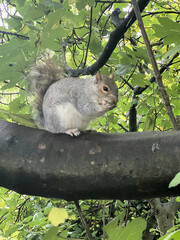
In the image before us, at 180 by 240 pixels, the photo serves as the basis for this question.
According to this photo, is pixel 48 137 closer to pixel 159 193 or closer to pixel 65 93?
pixel 159 193

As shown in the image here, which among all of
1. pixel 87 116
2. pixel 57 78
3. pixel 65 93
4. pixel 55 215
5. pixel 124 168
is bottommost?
pixel 55 215

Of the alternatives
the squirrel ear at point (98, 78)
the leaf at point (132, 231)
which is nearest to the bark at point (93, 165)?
the leaf at point (132, 231)

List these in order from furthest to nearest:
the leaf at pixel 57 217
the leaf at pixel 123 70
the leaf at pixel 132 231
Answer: the leaf at pixel 123 70
the leaf at pixel 57 217
the leaf at pixel 132 231

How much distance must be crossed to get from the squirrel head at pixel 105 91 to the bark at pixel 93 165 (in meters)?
0.57

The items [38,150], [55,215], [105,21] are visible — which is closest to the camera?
[38,150]

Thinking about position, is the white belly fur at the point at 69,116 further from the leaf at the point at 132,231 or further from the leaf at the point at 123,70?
the leaf at the point at 132,231

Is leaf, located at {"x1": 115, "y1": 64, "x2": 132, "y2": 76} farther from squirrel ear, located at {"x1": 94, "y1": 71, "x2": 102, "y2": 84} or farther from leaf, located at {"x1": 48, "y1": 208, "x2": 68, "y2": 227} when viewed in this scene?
leaf, located at {"x1": 48, "y1": 208, "x2": 68, "y2": 227}

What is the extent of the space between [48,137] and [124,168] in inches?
12.3

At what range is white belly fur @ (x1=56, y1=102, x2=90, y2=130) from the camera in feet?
4.98

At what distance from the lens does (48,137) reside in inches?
40.9

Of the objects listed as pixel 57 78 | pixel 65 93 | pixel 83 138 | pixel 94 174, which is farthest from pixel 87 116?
pixel 94 174

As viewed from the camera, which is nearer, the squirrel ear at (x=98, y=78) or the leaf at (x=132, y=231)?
the leaf at (x=132, y=231)

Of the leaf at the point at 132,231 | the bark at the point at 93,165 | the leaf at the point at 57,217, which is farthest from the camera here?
the leaf at the point at 57,217

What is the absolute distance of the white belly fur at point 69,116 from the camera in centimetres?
152
